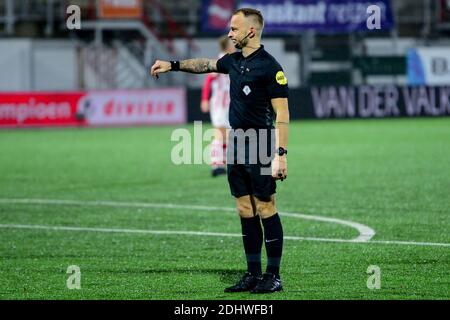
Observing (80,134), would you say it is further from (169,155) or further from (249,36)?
(249,36)

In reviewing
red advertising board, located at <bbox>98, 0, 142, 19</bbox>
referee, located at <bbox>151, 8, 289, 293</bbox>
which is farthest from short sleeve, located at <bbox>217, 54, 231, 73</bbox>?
red advertising board, located at <bbox>98, 0, 142, 19</bbox>

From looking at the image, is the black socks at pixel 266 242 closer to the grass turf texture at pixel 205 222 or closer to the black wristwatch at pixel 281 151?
the grass turf texture at pixel 205 222

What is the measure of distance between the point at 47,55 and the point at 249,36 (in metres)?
32.0

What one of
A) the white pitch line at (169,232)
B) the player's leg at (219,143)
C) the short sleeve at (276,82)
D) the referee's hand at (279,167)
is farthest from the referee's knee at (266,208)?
the player's leg at (219,143)

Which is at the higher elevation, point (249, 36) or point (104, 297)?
point (249, 36)

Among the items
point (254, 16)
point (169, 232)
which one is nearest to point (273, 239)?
point (254, 16)

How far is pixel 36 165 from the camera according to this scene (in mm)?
22422

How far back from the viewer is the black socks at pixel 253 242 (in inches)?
362

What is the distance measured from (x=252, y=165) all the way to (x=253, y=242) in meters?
0.67

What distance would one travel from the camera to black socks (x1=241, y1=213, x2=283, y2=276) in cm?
905

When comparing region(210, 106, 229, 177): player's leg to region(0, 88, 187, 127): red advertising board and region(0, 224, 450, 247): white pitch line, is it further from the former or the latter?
region(0, 88, 187, 127): red advertising board

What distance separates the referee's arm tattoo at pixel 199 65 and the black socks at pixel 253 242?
1336mm

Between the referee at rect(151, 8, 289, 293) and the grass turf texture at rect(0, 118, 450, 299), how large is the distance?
12.7 inches
